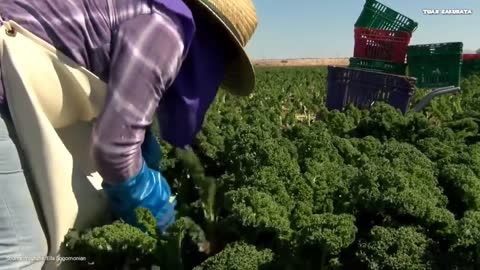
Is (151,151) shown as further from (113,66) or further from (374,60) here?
(374,60)

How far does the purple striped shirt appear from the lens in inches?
74.4

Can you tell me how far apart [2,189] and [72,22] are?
51cm

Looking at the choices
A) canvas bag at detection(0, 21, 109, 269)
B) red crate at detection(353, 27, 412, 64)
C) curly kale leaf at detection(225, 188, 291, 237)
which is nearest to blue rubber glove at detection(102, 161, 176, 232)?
canvas bag at detection(0, 21, 109, 269)

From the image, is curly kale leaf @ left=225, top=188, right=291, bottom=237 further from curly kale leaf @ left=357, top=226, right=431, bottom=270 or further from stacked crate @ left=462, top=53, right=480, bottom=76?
stacked crate @ left=462, top=53, right=480, bottom=76

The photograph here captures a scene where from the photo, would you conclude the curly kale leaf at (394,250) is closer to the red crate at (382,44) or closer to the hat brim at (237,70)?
the hat brim at (237,70)

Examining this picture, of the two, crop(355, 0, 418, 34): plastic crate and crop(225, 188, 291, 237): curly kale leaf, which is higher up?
crop(355, 0, 418, 34): plastic crate

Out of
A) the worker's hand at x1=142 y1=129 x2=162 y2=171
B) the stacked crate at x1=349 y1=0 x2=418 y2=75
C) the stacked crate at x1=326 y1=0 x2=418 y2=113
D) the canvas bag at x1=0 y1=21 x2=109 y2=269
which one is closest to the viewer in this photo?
the canvas bag at x1=0 y1=21 x2=109 y2=269

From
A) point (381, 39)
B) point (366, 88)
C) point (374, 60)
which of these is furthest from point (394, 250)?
point (374, 60)

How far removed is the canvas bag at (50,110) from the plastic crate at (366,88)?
10.1 ft

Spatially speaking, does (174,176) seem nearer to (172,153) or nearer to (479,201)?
(172,153)

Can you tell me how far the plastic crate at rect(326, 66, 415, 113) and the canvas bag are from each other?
3083 millimetres

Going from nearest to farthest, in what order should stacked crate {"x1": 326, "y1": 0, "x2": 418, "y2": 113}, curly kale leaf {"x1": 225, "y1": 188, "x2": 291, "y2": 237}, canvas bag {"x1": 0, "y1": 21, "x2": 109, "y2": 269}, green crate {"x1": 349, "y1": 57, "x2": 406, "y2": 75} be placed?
1. canvas bag {"x1": 0, "y1": 21, "x2": 109, "y2": 269}
2. curly kale leaf {"x1": 225, "y1": 188, "x2": 291, "y2": 237}
3. stacked crate {"x1": 326, "y1": 0, "x2": 418, "y2": 113}
4. green crate {"x1": 349, "y1": 57, "x2": 406, "y2": 75}

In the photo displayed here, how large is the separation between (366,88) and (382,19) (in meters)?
0.63

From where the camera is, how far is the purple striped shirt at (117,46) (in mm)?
1891
